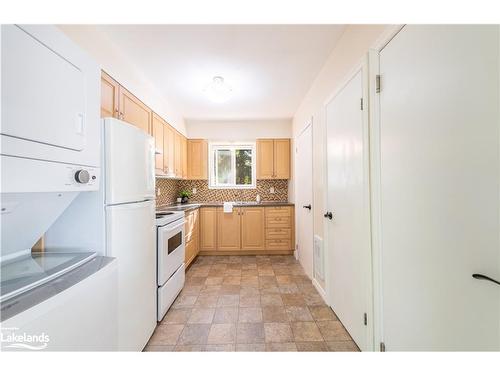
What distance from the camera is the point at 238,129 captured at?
4109mm

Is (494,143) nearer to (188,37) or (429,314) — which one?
(429,314)

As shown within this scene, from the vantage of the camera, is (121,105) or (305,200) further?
(305,200)

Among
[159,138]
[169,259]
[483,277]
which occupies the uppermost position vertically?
[159,138]

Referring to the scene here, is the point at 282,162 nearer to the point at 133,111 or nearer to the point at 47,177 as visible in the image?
the point at 133,111

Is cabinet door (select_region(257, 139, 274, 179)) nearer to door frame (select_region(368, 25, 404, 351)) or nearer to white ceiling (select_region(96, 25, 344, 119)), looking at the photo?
white ceiling (select_region(96, 25, 344, 119))

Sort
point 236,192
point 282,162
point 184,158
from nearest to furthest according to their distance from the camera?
point 184,158 → point 282,162 → point 236,192

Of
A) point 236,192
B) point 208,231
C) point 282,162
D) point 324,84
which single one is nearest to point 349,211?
point 324,84

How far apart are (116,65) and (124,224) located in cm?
155

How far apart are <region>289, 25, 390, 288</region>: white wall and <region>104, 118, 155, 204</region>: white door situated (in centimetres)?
168

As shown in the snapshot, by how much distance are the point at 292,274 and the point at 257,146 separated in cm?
245

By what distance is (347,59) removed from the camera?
64.2 inches

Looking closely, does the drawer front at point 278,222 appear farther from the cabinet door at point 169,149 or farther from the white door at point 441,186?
the white door at point 441,186
